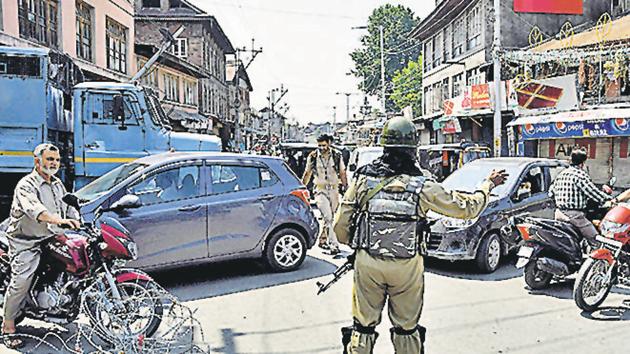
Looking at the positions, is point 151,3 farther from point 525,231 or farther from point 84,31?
point 525,231

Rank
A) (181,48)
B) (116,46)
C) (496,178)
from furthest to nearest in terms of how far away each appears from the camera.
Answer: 1. (181,48)
2. (116,46)
3. (496,178)

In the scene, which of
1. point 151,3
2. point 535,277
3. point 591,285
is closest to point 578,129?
point 535,277

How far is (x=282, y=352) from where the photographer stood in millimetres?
4898

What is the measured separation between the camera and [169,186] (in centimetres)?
700

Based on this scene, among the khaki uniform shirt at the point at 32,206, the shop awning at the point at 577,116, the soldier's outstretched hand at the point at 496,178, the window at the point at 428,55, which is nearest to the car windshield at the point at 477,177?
the soldier's outstretched hand at the point at 496,178

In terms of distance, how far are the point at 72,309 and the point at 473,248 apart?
4.99 metres

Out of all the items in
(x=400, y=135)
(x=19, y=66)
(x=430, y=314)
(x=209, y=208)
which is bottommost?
(x=430, y=314)

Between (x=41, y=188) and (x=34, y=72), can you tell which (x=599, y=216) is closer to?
(x=41, y=188)

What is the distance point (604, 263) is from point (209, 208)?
4458mm

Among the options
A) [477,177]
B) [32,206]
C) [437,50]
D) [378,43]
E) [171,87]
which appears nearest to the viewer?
[32,206]

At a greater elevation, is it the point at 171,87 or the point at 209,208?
the point at 171,87

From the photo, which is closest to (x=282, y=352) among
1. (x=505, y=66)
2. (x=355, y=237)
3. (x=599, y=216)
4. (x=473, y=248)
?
(x=355, y=237)

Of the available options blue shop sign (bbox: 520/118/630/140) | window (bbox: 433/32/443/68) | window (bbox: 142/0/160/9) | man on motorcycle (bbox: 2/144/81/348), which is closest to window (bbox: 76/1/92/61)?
blue shop sign (bbox: 520/118/630/140)

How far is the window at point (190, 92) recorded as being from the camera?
3708 cm
